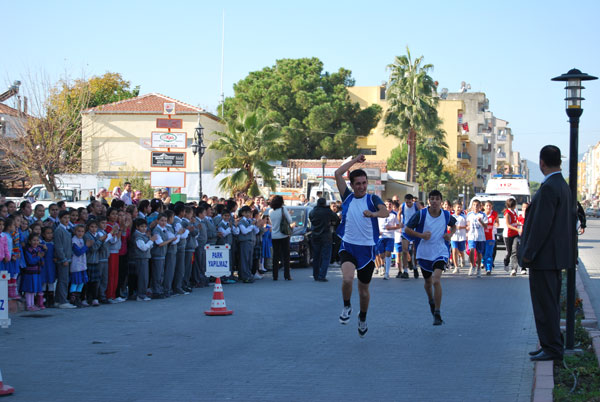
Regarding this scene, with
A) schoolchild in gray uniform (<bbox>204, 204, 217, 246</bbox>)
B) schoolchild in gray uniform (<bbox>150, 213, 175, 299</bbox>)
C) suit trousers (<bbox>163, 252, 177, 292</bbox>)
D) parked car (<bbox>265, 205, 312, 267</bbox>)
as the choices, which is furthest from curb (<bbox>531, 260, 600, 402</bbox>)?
parked car (<bbox>265, 205, 312, 267</bbox>)

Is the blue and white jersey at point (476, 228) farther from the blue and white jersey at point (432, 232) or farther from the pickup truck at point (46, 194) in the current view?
the pickup truck at point (46, 194)

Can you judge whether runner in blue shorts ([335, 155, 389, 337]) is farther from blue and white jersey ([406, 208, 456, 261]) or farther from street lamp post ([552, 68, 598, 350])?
street lamp post ([552, 68, 598, 350])

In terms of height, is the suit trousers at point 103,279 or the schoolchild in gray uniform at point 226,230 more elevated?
the schoolchild in gray uniform at point 226,230

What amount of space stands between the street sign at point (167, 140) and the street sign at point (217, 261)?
17605 mm

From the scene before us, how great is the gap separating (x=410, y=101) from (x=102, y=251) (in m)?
39.0

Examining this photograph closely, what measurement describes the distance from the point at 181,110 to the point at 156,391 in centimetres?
4972

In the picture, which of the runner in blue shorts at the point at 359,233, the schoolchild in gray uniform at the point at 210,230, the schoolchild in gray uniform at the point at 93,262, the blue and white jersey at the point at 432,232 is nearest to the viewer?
the runner in blue shorts at the point at 359,233

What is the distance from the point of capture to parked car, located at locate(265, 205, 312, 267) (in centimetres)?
2117

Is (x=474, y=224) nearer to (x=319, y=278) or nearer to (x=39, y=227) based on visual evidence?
(x=319, y=278)

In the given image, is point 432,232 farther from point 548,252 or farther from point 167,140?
point 167,140

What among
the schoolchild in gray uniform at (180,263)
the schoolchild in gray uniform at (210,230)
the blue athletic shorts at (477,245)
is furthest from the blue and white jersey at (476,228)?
the schoolchild in gray uniform at (180,263)

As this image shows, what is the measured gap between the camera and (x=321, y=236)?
709 inches

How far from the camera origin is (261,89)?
61.8 meters

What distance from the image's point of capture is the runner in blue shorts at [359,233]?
935 cm
